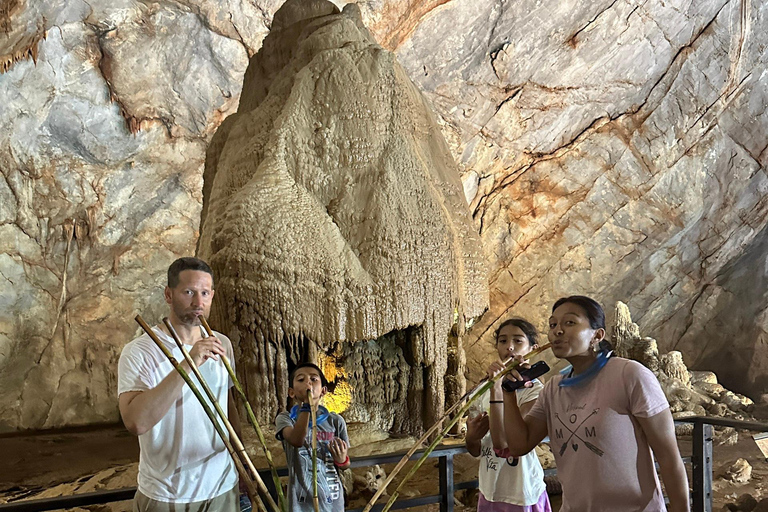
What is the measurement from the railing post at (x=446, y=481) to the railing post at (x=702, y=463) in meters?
1.30

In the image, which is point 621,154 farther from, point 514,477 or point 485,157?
point 514,477

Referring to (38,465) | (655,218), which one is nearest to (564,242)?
(655,218)

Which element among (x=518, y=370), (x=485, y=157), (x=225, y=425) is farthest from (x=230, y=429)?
(x=485, y=157)

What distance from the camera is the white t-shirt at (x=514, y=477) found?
2312 millimetres

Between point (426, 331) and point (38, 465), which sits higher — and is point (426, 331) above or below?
above

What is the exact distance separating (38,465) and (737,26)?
10.6m

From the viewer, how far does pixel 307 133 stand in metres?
4.95

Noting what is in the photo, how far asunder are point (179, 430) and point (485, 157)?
7909mm

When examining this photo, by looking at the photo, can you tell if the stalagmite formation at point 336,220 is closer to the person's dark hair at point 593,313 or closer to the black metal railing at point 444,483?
the black metal railing at point 444,483

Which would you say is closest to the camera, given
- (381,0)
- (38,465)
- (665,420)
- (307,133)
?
(665,420)

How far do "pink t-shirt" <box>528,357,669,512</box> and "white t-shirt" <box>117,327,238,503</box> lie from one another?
1033 millimetres

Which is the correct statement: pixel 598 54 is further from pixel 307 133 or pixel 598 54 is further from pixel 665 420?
pixel 665 420

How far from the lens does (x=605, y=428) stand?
1.59 m

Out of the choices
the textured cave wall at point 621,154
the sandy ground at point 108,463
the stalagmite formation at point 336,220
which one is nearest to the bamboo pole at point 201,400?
the stalagmite formation at point 336,220
